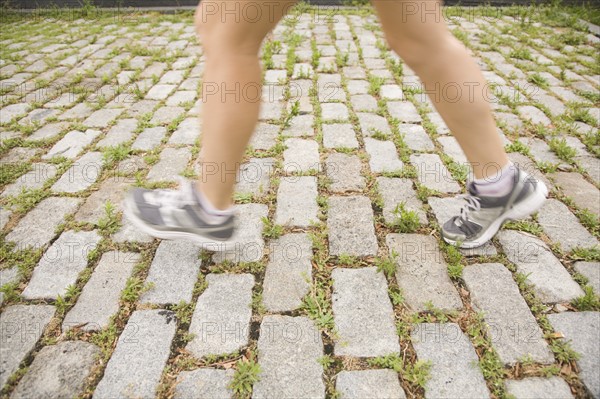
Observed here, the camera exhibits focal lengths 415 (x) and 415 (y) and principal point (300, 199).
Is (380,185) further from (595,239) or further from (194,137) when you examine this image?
(194,137)

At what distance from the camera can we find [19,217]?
2.10 metres

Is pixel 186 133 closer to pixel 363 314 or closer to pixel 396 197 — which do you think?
pixel 396 197

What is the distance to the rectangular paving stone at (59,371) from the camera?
1.33 m

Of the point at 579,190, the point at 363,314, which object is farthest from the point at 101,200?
the point at 579,190

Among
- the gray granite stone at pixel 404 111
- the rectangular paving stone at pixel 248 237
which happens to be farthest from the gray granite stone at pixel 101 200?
the gray granite stone at pixel 404 111

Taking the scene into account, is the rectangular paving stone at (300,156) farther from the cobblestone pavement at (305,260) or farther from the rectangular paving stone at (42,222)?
the rectangular paving stone at (42,222)

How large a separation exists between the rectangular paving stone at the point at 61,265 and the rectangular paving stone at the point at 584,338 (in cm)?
191

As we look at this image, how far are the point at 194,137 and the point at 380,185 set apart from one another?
130 centimetres

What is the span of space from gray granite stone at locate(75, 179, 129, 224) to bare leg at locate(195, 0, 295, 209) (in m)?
0.82

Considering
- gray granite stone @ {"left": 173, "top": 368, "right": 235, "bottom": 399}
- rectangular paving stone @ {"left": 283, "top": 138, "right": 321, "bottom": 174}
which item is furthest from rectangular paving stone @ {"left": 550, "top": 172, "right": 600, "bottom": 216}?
gray granite stone @ {"left": 173, "top": 368, "right": 235, "bottom": 399}

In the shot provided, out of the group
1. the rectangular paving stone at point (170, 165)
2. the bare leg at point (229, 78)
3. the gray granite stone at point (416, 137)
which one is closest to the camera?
the bare leg at point (229, 78)

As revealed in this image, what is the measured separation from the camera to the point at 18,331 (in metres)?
1.52

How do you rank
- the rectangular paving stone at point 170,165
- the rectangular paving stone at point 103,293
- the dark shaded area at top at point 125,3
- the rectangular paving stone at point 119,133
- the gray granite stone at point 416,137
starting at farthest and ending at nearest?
the dark shaded area at top at point 125,3 → the rectangular paving stone at point 119,133 → the gray granite stone at point 416,137 → the rectangular paving stone at point 170,165 → the rectangular paving stone at point 103,293

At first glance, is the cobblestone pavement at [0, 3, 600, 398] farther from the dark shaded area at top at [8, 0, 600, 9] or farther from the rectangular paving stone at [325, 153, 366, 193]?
the dark shaded area at top at [8, 0, 600, 9]
